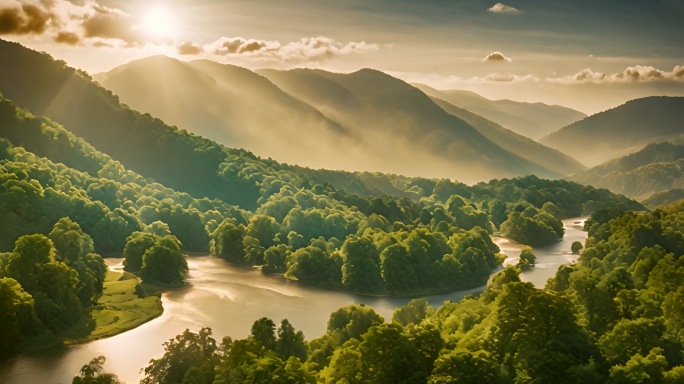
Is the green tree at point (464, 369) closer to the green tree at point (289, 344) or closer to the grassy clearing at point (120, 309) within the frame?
the green tree at point (289, 344)

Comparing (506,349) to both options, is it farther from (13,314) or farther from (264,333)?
(13,314)

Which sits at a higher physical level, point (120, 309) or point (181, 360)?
point (181, 360)

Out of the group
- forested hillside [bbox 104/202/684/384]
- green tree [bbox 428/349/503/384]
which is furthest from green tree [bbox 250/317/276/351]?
green tree [bbox 428/349/503/384]

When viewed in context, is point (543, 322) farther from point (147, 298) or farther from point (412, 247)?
point (412, 247)

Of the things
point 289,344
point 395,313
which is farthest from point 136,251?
point 289,344

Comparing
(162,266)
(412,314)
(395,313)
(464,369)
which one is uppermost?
(464,369)

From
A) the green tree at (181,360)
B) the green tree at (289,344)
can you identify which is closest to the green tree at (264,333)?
the green tree at (289,344)

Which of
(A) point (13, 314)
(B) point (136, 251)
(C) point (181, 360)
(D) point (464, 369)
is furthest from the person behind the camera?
(B) point (136, 251)
